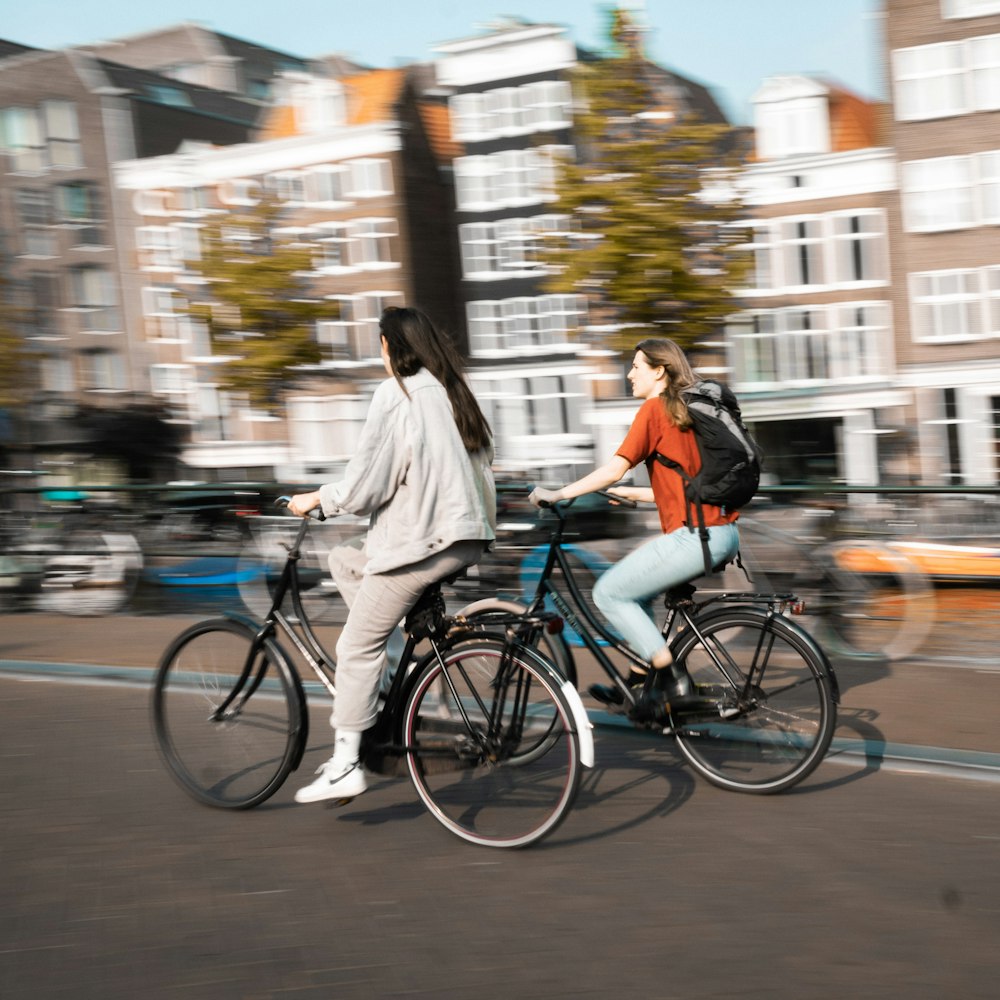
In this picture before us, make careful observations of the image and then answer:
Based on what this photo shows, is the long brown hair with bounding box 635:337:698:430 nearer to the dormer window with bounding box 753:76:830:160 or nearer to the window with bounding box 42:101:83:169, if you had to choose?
the dormer window with bounding box 753:76:830:160

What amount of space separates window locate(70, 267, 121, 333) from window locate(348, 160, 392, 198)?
9850 millimetres

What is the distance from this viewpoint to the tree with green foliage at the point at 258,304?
85.6 ft

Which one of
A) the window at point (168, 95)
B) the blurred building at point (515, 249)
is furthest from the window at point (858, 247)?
the window at point (168, 95)

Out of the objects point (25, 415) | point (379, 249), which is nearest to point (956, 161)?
point (379, 249)

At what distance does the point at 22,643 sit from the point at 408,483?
5712 millimetres

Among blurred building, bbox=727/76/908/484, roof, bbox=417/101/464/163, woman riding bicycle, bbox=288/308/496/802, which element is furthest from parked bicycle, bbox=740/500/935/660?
roof, bbox=417/101/464/163

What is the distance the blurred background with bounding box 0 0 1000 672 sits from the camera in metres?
9.88

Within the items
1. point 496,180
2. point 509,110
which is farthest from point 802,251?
point 496,180

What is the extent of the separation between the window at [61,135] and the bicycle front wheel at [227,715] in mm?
42616

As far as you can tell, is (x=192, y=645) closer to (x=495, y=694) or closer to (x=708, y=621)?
(x=495, y=694)

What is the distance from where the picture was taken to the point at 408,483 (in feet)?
14.5

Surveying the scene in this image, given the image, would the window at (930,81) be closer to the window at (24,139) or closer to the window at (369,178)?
the window at (369,178)

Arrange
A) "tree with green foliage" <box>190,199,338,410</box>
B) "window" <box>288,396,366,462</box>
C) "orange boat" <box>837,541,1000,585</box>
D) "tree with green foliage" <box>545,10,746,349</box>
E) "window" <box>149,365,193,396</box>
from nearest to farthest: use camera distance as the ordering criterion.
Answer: "orange boat" <box>837,541,1000,585</box> → "tree with green foliage" <box>545,10,746,349</box> → "tree with green foliage" <box>190,199,338,410</box> → "window" <box>288,396,366,462</box> → "window" <box>149,365,193,396</box>

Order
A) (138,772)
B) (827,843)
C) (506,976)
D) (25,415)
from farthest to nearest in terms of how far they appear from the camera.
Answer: (25,415) < (138,772) < (827,843) < (506,976)
